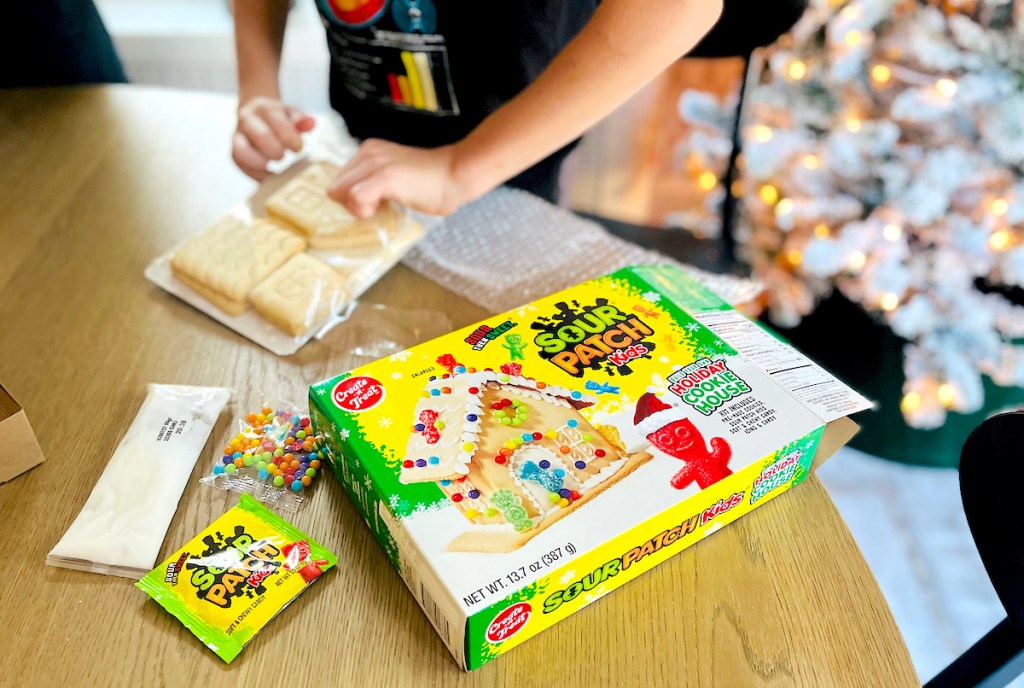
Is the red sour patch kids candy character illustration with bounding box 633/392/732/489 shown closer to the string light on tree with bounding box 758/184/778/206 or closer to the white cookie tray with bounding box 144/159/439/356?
the white cookie tray with bounding box 144/159/439/356

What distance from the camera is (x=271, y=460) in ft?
2.02

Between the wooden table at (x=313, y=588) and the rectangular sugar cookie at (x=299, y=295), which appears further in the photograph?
the rectangular sugar cookie at (x=299, y=295)

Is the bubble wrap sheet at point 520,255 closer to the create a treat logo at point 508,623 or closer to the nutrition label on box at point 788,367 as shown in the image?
the nutrition label on box at point 788,367

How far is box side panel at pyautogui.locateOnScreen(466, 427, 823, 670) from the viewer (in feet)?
1.55

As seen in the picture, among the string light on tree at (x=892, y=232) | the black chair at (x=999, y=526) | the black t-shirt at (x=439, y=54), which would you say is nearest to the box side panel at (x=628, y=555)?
the black chair at (x=999, y=526)

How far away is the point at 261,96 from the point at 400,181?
34cm

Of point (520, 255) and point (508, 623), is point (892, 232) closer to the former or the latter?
point (520, 255)

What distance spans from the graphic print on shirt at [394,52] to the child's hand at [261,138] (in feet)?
0.35

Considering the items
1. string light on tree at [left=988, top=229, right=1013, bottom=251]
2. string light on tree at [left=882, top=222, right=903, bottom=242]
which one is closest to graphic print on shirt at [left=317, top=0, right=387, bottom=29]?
string light on tree at [left=882, top=222, right=903, bottom=242]

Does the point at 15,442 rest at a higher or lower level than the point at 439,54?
lower

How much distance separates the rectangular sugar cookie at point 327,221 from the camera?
816 mm

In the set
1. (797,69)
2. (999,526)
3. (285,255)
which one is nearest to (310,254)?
(285,255)

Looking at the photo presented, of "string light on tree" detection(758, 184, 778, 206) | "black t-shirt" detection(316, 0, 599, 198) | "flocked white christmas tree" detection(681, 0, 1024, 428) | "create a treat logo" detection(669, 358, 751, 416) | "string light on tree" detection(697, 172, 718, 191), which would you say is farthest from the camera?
"string light on tree" detection(697, 172, 718, 191)

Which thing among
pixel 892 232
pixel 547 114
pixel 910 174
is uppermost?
pixel 547 114
